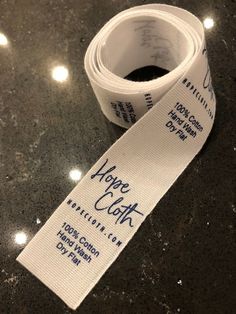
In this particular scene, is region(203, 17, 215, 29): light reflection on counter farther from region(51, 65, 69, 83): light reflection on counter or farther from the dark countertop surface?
region(51, 65, 69, 83): light reflection on counter

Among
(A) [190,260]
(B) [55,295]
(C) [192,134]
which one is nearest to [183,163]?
(C) [192,134]

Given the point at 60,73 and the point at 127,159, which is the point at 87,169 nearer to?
the point at 127,159

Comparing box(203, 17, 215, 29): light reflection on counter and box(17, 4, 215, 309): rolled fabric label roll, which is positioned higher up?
box(203, 17, 215, 29): light reflection on counter

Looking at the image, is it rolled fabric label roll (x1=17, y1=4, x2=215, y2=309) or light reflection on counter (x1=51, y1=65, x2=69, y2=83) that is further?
light reflection on counter (x1=51, y1=65, x2=69, y2=83)

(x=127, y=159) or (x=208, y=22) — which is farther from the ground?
(x=208, y=22)

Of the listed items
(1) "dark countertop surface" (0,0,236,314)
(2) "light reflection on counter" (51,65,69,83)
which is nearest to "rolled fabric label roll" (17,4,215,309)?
(1) "dark countertop surface" (0,0,236,314)

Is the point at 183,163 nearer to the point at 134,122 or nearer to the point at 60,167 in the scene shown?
the point at 134,122

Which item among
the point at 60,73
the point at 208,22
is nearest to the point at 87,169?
the point at 60,73
